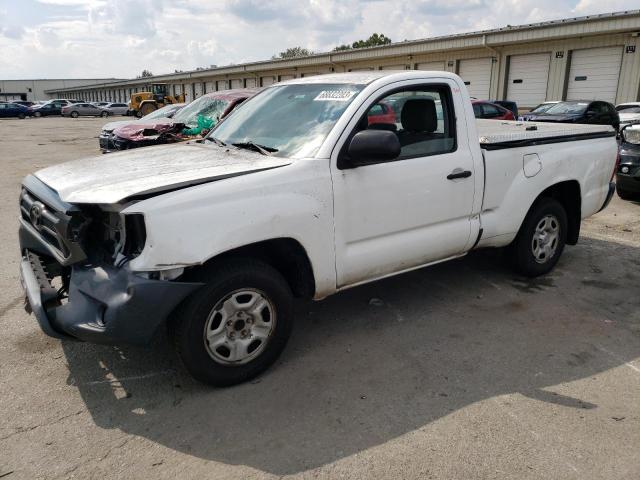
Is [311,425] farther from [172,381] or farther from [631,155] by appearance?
[631,155]

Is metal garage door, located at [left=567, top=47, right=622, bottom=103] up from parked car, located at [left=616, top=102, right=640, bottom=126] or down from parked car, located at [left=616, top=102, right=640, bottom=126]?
up

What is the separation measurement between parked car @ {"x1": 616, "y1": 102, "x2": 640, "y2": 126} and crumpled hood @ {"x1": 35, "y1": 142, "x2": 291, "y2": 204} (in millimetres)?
15698

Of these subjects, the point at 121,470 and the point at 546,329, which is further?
the point at 546,329

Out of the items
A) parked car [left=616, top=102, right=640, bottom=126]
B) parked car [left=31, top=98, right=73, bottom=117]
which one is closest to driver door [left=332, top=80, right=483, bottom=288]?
parked car [left=616, top=102, right=640, bottom=126]

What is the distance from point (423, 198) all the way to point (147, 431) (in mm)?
2427

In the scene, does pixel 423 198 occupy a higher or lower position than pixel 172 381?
higher

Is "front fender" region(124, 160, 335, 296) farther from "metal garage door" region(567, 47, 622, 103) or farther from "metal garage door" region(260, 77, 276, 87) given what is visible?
"metal garage door" region(260, 77, 276, 87)

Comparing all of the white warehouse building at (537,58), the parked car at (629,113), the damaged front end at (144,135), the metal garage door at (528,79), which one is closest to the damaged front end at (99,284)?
the damaged front end at (144,135)

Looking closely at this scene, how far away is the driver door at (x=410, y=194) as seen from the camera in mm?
3646

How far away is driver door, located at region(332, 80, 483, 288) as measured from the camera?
365 centimetres

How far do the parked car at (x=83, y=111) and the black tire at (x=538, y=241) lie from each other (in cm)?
5348

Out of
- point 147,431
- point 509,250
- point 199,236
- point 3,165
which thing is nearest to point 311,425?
point 147,431

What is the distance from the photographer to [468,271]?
5551 millimetres

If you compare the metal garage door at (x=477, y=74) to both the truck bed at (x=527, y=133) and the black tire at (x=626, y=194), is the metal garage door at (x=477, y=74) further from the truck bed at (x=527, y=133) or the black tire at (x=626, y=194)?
the truck bed at (x=527, y=133)
